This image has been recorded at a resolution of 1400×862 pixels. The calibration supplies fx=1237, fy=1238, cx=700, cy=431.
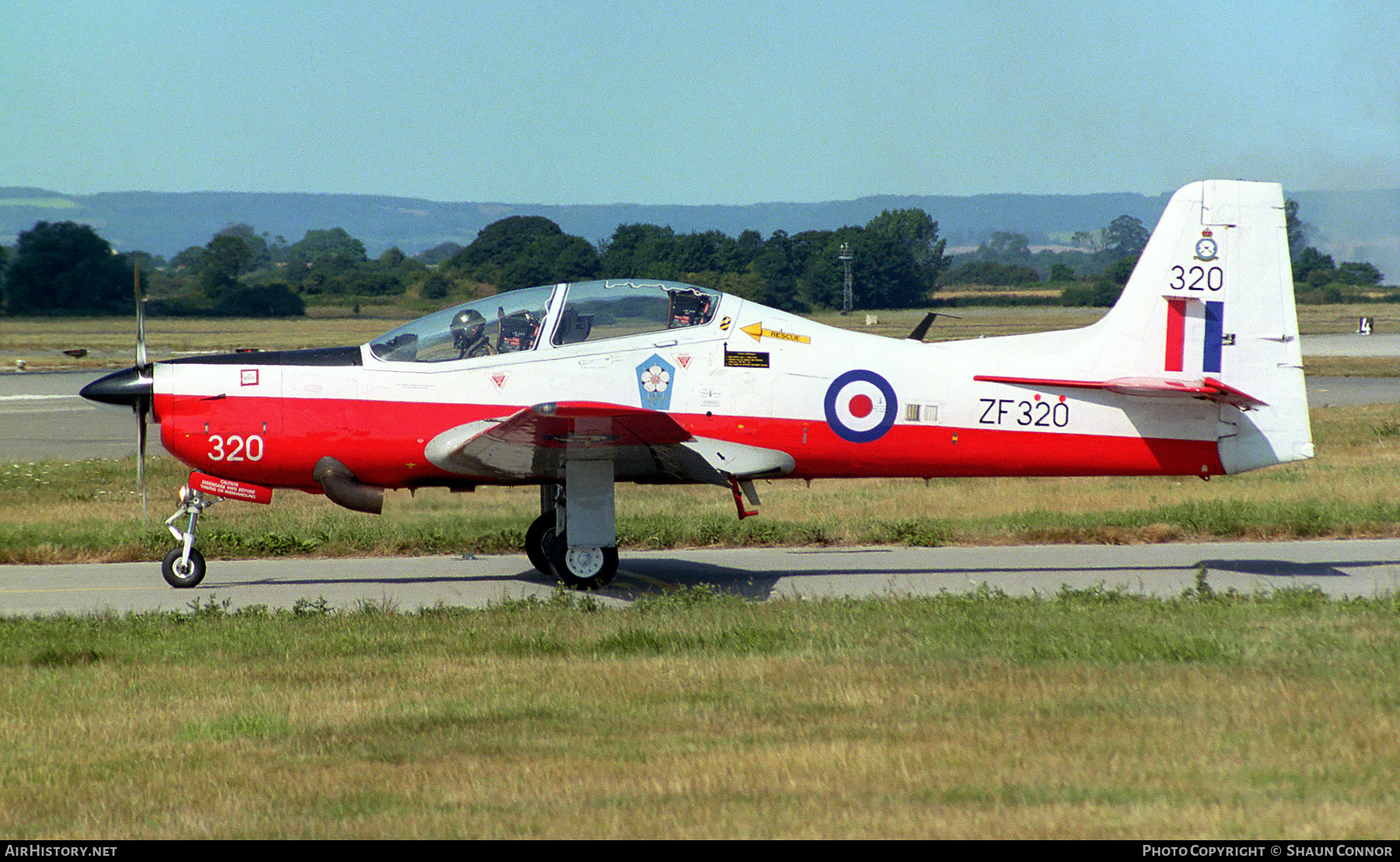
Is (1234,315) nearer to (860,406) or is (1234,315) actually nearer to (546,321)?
(860,406)

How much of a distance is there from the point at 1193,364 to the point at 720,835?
7.86 m

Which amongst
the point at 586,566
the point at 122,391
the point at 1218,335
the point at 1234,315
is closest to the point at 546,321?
the point at 586,566

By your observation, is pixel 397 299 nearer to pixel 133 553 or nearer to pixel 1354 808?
pixel 133 553

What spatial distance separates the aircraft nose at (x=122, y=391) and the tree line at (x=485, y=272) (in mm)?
16496

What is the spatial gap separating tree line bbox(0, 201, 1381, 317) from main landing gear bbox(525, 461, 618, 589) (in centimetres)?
1624

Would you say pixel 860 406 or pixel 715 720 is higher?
pixel 860 406

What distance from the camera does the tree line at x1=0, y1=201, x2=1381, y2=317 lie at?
129 ft

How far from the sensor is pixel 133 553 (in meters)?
12.3

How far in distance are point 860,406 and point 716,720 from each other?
480 centimetres

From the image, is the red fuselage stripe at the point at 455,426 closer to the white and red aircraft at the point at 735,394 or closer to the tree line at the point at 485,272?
the white and red aircraft at the point at 735,394

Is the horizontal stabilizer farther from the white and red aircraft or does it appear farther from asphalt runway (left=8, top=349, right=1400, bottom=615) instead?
asphalt runway (left=8, top=349, right=1400, bottom=615)

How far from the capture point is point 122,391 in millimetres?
9969

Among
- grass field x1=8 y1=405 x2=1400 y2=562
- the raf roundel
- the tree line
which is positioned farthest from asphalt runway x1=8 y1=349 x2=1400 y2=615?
the tree line

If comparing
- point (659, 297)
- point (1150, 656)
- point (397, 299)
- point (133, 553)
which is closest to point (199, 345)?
point (397, 299)
